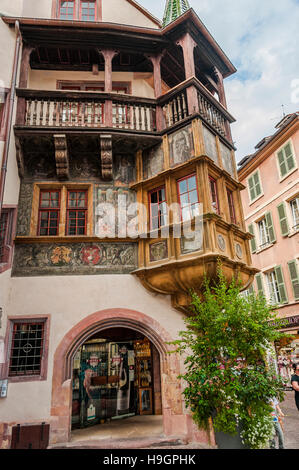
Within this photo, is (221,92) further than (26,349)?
Yes

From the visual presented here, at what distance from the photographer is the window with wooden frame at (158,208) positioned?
A: 9.04m

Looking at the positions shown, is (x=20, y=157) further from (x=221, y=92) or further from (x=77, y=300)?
(x=221, y=92)

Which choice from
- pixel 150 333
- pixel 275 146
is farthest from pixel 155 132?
pixel 275 146

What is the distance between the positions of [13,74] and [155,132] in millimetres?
4039

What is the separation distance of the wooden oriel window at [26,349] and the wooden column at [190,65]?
21.6 ft

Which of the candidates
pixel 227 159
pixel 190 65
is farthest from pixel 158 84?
pixel 227 159

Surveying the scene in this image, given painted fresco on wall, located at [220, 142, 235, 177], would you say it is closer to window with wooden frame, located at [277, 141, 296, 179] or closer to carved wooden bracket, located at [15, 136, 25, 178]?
carved wooden bracket, located at [15, 136, 25, 178]

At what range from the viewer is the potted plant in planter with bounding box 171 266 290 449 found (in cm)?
521

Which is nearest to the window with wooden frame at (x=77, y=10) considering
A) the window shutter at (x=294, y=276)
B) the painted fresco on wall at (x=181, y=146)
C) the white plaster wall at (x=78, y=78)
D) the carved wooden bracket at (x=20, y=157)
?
the white plaster wall at (x=78, y=78)

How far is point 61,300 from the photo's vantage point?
27.1ft

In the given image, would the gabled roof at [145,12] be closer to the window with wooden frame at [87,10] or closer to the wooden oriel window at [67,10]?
the window with wooden frame at [87,10]

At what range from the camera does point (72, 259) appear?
8.59m

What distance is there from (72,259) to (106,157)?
283cm

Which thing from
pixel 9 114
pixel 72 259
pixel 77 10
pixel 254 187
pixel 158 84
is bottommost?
pixel 72 259
